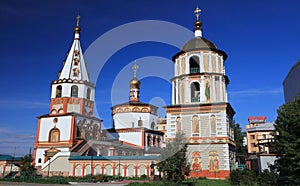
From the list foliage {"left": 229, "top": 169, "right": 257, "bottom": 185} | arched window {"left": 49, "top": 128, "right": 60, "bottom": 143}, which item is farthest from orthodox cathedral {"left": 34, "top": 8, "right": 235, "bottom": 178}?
foliage {"left": 229, "top": 169, "right": 257, "bottom": 185}

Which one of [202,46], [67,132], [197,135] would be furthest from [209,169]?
[67,132]

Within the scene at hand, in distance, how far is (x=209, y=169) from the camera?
79.2 ft

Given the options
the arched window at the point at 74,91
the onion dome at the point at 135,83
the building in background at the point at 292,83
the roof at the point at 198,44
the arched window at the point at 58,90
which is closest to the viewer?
the roof at the point at 198,44

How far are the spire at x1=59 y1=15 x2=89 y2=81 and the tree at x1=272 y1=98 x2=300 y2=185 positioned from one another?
90.4 ft

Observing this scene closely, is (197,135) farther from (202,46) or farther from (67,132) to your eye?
(67,132)

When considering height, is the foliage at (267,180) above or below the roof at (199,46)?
below

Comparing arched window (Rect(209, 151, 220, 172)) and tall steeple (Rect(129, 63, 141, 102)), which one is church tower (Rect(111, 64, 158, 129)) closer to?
tall steeple (Rect(129, 63, 141, 102))

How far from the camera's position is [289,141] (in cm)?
→ 1673

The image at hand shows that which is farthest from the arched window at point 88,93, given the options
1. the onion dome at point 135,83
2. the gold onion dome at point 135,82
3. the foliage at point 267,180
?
the foliage at point 267,180

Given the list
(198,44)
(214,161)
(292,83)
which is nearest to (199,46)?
(198,44)

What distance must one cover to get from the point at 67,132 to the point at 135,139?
11826 millimetres

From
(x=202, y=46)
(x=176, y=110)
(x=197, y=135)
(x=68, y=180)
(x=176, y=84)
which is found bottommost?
(x=68, y=180)

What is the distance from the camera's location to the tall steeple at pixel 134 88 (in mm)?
47194

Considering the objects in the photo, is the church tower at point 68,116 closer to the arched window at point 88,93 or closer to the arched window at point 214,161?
the arched window at point 88,93
